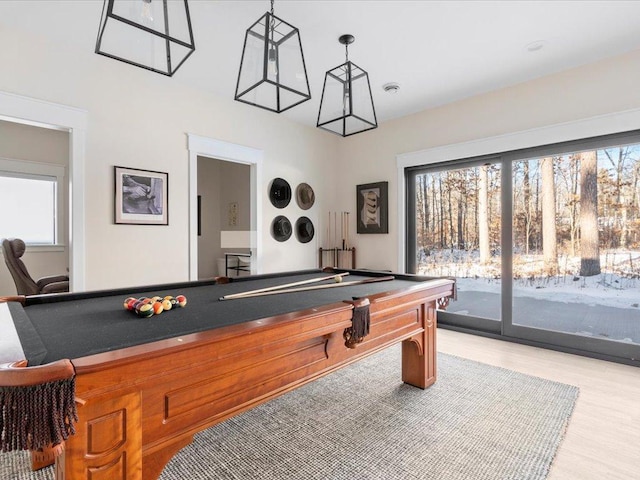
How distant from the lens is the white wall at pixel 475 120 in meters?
3.09

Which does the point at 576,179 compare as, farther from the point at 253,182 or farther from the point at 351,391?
the point at 253,182

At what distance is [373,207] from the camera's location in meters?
4.87

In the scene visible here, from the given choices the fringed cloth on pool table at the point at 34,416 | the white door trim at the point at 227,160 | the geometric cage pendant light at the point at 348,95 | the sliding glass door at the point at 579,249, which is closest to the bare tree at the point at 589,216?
the sliding glass door at the point at 579,249

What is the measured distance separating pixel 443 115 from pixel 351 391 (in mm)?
3417

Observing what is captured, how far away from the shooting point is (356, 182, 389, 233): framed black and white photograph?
15.6 feet

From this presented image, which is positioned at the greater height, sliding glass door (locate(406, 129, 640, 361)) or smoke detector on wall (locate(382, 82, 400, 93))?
smoke detector on wall (locate(382, 82, 400, 93))

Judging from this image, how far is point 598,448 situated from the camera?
71.7 inches

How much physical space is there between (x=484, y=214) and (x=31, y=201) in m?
6.66

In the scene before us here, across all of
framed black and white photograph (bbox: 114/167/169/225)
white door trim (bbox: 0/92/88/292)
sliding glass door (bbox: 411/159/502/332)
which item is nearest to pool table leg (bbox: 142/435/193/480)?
white door trim (bbox: 0/92/88/292)

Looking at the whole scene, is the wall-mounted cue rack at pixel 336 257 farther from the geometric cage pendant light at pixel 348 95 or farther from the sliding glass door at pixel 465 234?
the geometric cage pendant light at pixel 348 95

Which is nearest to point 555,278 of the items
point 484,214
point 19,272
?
point 484,214

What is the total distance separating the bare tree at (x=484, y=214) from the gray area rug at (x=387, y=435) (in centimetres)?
167

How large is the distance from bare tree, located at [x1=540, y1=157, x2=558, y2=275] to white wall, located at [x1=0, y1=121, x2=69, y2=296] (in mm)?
6801

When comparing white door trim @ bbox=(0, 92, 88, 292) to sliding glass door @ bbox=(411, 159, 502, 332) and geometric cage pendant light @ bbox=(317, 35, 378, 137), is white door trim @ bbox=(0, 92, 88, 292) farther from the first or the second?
sliding glass door @ bbox=(411, 159, 502, 332)
